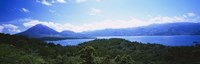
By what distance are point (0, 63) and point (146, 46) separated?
2410cm

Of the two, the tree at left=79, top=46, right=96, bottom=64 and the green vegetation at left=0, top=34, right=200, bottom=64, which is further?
the green vegetation at left=0, top=34, right=200, bottom=64

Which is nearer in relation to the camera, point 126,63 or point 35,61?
point 126,63

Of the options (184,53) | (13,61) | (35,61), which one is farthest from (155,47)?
(13,61)

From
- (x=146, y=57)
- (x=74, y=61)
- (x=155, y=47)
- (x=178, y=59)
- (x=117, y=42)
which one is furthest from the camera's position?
(x=117, y=42)

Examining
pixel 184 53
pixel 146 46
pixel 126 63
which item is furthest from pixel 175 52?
pixel 126 63

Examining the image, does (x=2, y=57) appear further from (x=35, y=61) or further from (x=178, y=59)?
(x=178, y=59)

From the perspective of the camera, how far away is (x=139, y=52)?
34.1 meters

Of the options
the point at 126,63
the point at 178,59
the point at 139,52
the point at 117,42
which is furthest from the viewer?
the point at 117,42

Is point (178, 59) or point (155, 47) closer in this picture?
point (178, 59)

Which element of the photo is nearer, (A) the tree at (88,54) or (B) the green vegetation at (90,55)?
(A) the tree at (88,54)

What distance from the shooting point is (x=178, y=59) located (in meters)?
28.5

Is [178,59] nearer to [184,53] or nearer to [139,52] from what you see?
[184,53]

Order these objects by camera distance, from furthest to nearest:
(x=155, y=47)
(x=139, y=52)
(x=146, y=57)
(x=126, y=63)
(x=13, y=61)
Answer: (x=155, y=47) < (x=139, y=52) < (x=146, y=57) < (x=13, y=61) < (x=126, y=63)

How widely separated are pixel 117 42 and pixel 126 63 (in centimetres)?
2853
